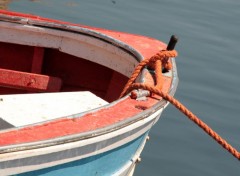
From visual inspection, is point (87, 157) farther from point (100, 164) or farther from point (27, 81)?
point (27, 81)

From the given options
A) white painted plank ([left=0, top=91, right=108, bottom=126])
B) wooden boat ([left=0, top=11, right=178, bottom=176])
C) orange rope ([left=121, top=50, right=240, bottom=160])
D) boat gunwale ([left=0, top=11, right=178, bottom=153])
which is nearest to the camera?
boat gunwale ([left=0, top=11, right=178, bottom=153])

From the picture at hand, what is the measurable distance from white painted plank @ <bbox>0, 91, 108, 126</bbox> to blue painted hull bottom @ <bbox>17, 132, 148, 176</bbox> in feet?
1.14

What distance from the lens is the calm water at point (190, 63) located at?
7.31m

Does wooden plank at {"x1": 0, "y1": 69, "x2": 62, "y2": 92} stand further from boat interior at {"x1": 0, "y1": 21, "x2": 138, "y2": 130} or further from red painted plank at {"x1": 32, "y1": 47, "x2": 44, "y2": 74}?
red painted plank at {"x1": 32, "y1": 47, "x2": 44, "y2": 74}

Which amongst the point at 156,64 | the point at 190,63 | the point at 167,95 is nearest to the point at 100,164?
the point at 167,95

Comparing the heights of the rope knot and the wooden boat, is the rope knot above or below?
above

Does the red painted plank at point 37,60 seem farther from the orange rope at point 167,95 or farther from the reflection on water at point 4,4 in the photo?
the reflection on water at point 4,4

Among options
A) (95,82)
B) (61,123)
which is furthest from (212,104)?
(61,123)

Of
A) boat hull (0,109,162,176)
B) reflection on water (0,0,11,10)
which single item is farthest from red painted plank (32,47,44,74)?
reflection on water (0,0,11,10)

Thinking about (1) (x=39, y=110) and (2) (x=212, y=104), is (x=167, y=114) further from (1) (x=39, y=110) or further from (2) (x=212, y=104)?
(1) (x=39, y=110)

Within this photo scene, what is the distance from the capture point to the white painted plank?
3.68 m

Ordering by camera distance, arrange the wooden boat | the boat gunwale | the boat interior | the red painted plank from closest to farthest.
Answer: the boat gunwale → the wooden boat → the boat interior → the red painted plank

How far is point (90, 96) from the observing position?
4.34 meters

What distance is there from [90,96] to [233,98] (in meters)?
5.51
